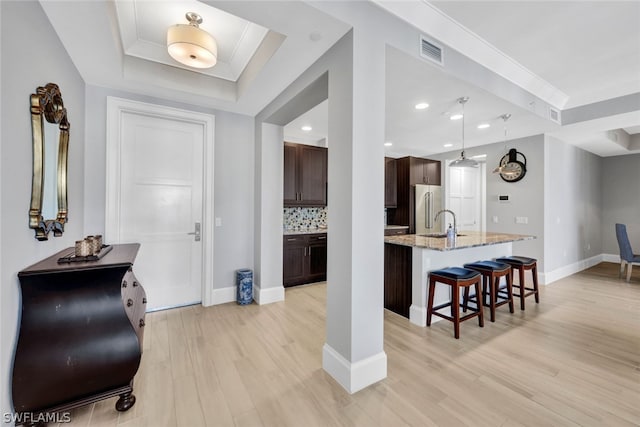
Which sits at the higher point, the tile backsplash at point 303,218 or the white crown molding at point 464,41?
the white crown molding at point 464,41

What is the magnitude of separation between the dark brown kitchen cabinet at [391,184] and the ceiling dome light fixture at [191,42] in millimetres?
4279

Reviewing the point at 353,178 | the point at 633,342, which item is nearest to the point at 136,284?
the point at 353,178

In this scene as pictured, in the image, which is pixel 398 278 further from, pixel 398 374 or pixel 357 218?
pixel 357 218

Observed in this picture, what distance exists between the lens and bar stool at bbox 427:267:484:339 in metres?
2.60

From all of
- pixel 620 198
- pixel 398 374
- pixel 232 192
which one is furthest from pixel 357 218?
pixel 620 198

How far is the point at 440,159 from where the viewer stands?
6230 mm

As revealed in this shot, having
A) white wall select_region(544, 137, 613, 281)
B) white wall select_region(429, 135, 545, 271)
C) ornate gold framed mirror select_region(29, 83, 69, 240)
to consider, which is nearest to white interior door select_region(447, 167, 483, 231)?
white wall select_region(429, 135, 545, 271)

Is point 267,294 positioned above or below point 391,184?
below

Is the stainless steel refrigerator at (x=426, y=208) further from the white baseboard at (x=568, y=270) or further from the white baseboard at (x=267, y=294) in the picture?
the white baseboard at (x=267, y=294)

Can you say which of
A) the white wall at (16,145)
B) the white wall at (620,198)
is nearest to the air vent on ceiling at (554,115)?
the white wall at (620,198)

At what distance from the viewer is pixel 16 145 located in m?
1.43

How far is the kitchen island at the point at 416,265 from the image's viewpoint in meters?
2.87

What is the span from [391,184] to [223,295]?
4135 mm

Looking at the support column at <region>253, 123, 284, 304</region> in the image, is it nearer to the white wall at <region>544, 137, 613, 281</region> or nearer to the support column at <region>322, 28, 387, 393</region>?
the support column at <region>322, 28, 387, 393</region>
